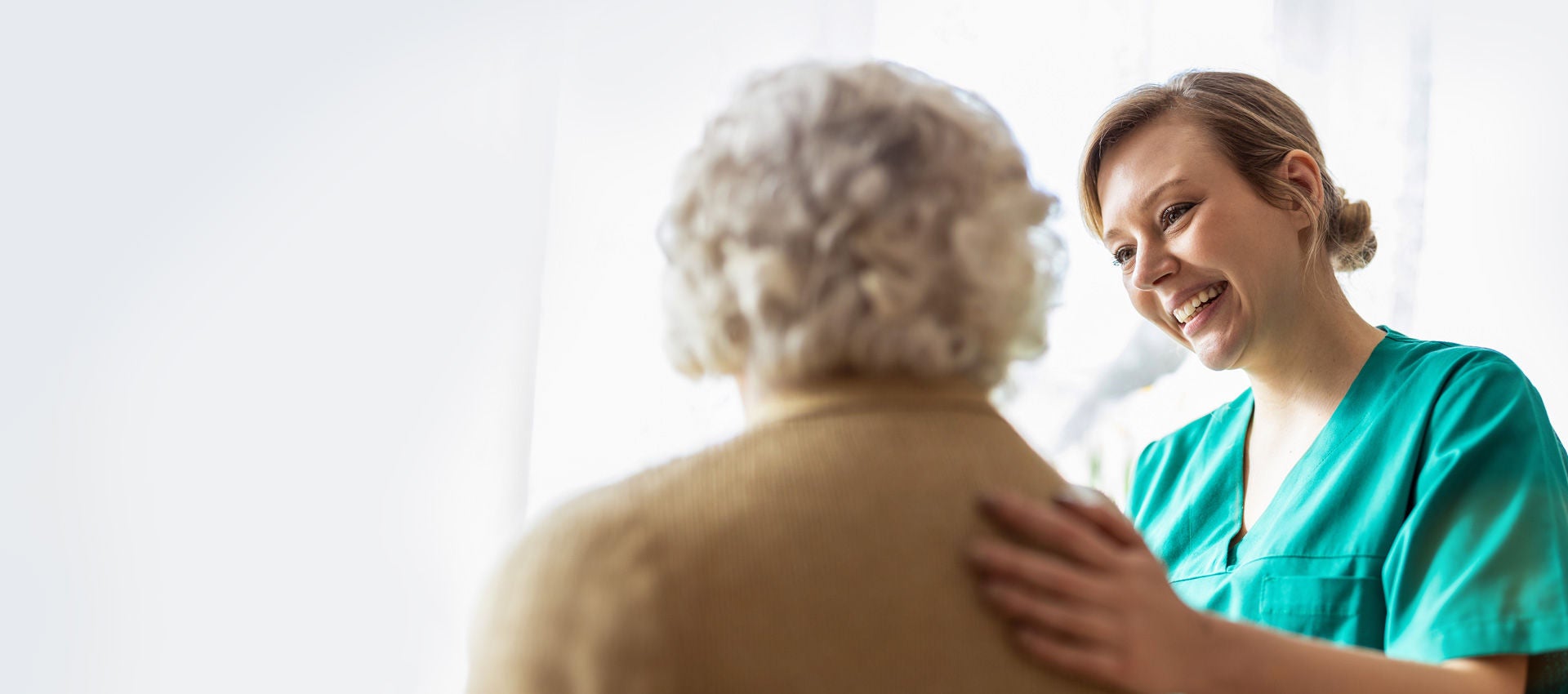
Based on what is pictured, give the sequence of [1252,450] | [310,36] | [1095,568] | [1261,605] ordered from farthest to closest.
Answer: [1252,450] → [310,36] → [1261,605] → [1095,568]

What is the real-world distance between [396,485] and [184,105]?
0.50 m

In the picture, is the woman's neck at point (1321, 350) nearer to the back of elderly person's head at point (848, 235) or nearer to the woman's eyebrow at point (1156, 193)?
the woman's eyebrow at point (1156, 193)

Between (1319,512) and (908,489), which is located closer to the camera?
(908,489)

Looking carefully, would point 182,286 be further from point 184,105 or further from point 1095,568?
point 1095,568

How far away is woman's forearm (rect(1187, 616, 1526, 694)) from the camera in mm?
830

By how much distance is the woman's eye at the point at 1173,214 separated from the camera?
142cm

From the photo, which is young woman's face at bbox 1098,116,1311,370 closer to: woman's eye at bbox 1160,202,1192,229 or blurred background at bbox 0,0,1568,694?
woman's eye at bbox 1160,202,1192,229

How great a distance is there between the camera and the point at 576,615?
0.58 meters

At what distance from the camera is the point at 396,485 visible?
4.83 feet

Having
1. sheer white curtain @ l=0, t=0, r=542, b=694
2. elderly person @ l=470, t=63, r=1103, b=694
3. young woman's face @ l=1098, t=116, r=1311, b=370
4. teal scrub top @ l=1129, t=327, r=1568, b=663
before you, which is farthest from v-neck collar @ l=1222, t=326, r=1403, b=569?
sheer white curtain @ l=0, t=0, r=542, b=694

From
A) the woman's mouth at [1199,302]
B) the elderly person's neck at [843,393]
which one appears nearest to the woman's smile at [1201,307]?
the woman's mouth at [1199,302]

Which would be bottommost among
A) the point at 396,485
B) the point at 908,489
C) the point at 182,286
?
the point at 396,485

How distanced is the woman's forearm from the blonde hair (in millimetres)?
544

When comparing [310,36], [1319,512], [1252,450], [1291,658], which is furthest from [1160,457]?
[310,36]
